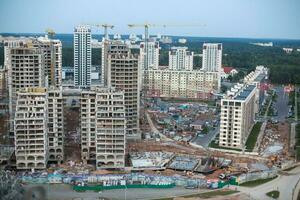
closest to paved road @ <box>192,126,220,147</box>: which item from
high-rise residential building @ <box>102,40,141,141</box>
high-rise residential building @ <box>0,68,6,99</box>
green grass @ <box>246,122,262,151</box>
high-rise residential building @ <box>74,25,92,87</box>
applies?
green grass @ <box>246,122,262,151</box>

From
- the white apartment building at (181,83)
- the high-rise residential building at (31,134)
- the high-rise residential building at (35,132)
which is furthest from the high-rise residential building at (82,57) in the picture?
the high-rise residential building at (31,134)

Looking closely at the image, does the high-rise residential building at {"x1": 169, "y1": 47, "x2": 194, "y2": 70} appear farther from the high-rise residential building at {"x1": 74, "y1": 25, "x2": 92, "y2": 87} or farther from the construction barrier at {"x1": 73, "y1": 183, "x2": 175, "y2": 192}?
the construction barrier at {"x1": 73, "y1": 183, "x2": 175, "y2": 192}

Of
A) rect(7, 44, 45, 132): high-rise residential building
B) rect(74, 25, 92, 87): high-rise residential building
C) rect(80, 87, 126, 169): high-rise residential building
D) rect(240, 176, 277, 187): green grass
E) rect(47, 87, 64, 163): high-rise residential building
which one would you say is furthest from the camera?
rect(74, 25, 92, 87): high-rise residential building

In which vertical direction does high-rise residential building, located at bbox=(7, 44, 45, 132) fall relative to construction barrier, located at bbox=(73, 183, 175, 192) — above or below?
above

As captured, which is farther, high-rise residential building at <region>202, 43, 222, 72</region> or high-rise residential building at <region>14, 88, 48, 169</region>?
high-rise residential building at <region>202, 43, 222, 72</region>

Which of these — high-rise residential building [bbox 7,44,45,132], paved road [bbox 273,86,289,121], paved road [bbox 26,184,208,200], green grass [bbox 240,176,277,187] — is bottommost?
paved road [bbox 26,184,208,200]

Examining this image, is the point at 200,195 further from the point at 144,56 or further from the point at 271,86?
the point at 271,86

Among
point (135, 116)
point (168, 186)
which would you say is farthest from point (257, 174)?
point (135, 116)

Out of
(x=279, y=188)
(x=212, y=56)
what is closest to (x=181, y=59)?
(x=212, y=56)
